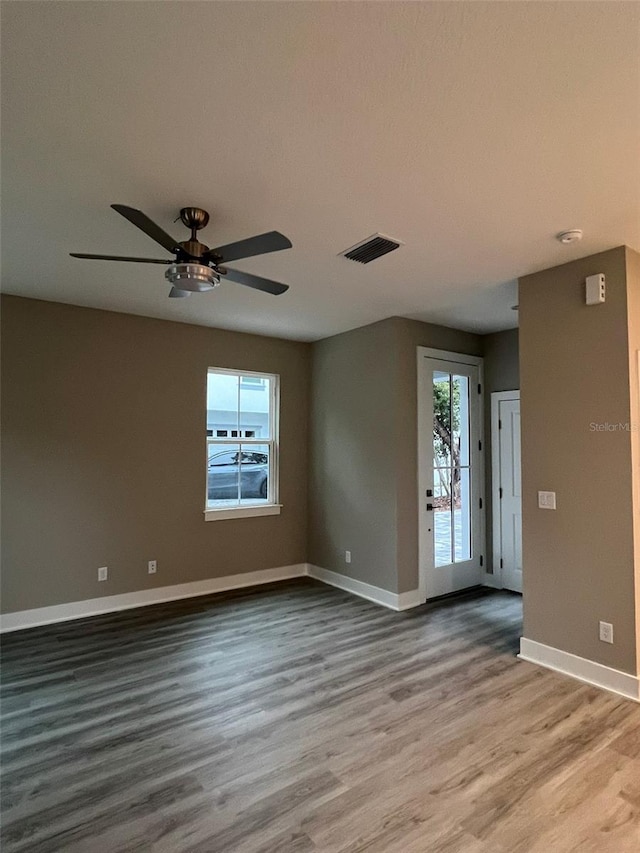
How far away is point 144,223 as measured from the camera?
1.95m

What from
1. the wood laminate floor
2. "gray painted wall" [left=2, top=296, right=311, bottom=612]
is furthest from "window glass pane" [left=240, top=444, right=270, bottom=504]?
the wood laminate floor

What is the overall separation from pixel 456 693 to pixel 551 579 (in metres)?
1.00

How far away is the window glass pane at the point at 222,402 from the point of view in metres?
4.97

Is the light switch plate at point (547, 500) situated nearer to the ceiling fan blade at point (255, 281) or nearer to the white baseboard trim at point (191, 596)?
the white baseboard trim at point (191, 596)

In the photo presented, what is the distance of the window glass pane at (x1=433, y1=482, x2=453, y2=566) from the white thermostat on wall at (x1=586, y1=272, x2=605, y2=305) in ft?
7.29

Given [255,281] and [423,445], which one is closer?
[255,281]

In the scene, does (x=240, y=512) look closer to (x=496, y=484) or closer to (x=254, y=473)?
(x=254, y=473)

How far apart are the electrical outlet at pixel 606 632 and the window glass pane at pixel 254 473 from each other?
3.46 m

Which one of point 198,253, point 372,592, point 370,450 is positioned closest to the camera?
point 198,253

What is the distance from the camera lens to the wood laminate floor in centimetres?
179

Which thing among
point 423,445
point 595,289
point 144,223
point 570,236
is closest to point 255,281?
point 144,223

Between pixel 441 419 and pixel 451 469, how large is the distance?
535mm

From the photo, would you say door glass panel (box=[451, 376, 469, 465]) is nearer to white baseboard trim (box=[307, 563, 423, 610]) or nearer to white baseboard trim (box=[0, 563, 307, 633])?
white baseboard trim (box=[307, 563, 423, 610])

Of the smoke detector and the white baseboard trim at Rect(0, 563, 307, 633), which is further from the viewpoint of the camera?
the white baseboard trim at Rect(0, 563, 307, 633)
